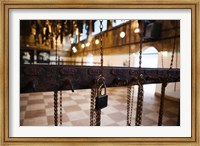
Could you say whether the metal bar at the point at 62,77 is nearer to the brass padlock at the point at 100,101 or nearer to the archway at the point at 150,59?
the brass padlock at the point at 100,101

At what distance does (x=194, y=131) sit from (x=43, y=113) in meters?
3.57

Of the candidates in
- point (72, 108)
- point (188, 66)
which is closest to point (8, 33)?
point (188, 66)

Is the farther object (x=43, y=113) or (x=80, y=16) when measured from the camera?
(x=43, y=113)

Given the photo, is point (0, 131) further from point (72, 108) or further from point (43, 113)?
point (72, 108)

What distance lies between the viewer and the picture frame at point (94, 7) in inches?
37.1

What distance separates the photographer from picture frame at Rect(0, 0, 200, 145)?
0.94m

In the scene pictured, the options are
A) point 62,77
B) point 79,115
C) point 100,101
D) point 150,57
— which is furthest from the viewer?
point 150,57

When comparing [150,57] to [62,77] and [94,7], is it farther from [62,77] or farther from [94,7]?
[62,77]

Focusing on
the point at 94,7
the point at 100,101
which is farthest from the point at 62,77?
the point at 94,7

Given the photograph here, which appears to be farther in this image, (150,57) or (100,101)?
(150,57)

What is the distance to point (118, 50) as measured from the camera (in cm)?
967

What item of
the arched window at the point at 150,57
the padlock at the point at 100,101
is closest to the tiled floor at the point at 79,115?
the padlock at the point at 100,101

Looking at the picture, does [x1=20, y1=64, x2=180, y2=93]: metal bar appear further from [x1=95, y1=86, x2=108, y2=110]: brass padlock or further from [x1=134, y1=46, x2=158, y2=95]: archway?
[x1=134, y1=46, x2=158, y2=95]: archway

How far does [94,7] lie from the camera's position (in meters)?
0.97
